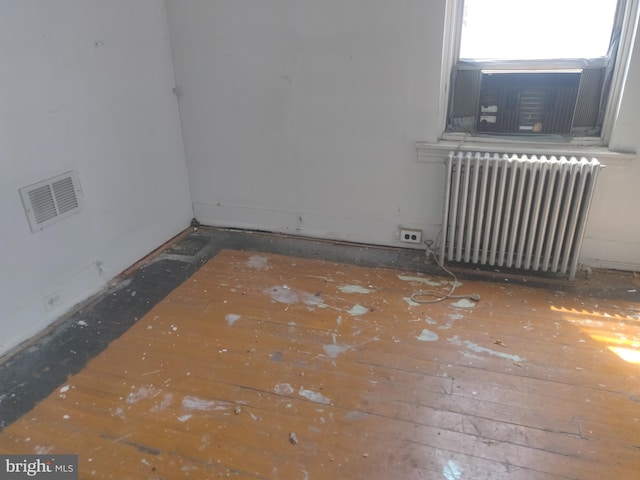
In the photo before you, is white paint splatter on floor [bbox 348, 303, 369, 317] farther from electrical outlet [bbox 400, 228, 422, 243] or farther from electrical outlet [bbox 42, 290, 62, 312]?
electrical outlet [bbox 42, 290, 62, 312]

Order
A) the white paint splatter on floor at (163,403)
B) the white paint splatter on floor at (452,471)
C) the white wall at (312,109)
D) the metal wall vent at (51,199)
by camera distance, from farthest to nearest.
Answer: the white wall at (312,109) → the metal wall vent at (51,199) → the white paint splatter on floor at (163,403) → the white paint splatter on floor at (452,471)

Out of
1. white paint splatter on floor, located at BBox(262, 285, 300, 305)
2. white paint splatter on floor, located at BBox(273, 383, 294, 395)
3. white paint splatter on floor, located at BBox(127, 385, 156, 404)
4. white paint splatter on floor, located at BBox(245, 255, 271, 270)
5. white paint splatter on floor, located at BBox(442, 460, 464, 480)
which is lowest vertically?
white paint splatter on floor, located at BBox(442, 460, 464, 480)

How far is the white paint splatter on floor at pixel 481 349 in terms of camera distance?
7.08 ft

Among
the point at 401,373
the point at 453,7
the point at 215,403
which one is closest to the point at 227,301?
the point at 215,403

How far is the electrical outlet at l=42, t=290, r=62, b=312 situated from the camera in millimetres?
2438

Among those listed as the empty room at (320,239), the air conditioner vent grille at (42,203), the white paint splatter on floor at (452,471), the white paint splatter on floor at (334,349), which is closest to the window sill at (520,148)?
the empty room at (320,239)

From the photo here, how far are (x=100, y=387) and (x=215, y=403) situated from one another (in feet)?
1.81

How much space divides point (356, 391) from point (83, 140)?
2.03m

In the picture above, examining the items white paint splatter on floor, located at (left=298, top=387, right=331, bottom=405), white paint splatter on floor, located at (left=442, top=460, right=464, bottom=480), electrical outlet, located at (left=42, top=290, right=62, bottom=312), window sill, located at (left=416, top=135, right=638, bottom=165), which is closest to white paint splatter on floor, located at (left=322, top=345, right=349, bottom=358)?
white paint splatter on floor, located at (left=298, top=387, right=331, bottom=405)

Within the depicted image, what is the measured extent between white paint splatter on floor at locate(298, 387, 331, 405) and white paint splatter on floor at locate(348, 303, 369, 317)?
64 cm

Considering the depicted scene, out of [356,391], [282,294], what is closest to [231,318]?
[282,294]

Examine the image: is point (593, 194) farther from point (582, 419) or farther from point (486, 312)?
point (582, 419)

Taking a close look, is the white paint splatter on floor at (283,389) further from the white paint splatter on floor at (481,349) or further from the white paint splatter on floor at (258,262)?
the white paint splatter on floor at (258,262)

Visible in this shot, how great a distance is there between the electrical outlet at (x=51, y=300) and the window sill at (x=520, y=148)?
2.31m
